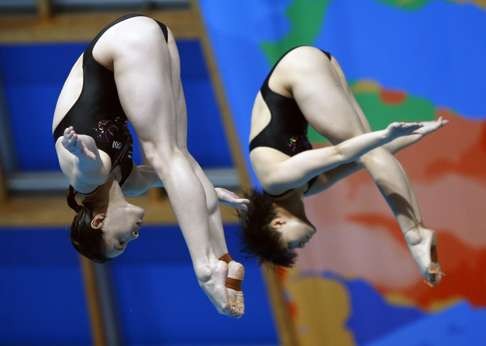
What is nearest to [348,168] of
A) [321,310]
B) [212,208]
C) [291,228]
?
[291,228]

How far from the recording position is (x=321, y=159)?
16.5ft

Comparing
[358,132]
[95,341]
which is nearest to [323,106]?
[358,132]

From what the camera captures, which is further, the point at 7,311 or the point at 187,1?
the point at 7,311

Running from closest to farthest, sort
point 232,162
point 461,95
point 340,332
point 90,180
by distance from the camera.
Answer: point 90,180 → point 461,95 → point 340,332 → point 232,162

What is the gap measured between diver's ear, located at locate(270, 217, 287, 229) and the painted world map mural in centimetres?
227

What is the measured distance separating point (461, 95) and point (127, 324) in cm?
327

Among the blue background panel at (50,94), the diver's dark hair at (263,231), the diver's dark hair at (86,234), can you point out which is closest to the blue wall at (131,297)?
the blue background panel at (50,94)

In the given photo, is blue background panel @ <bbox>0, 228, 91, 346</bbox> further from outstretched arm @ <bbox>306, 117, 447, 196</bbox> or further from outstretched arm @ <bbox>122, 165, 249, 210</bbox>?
outstretched arm @ <bbox>122, 165, 249, 210</bbox>

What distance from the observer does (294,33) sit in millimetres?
7594

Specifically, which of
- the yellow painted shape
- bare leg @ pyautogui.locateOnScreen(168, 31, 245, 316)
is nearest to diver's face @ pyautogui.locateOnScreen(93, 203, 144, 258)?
bare leg @ pyautogui.locateOnScreen(168, 31, 245, 316)

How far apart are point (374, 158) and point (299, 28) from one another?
8.10 ft

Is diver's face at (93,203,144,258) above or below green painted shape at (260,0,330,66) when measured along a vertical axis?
above

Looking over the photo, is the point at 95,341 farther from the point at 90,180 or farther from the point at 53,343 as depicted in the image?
the point at 90,180

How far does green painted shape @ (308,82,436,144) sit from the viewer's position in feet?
24.7
